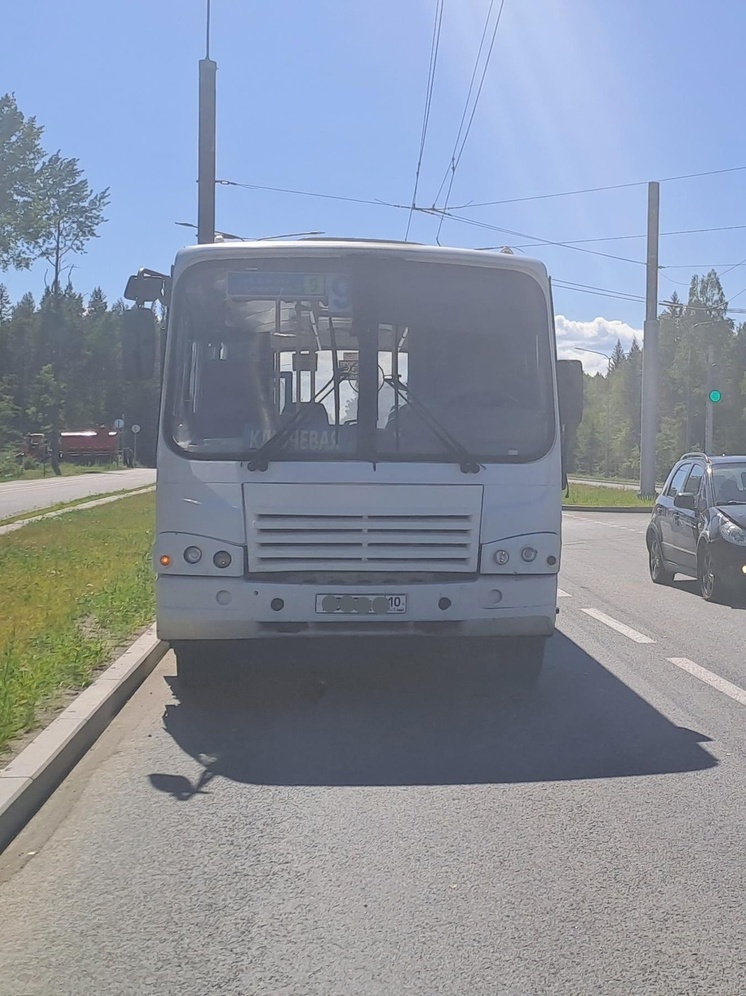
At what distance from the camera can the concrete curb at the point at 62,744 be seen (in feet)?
17.4

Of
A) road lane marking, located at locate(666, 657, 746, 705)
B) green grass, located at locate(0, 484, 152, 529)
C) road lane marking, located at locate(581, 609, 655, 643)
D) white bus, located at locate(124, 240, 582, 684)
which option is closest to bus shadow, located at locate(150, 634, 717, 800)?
white bus, located at locate(124, 240, 582, 684)

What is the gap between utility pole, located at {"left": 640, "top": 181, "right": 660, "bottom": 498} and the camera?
116ft

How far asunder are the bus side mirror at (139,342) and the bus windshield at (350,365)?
383 mm

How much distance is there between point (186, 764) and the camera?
630cm

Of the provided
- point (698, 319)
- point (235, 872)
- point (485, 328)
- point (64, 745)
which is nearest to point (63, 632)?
point (64, 745)

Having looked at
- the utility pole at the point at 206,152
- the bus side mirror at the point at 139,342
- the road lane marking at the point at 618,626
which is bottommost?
the road lane marking at the point at 618,626

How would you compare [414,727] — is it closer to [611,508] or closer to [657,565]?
[657,565]

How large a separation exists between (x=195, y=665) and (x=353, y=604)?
1253 mm

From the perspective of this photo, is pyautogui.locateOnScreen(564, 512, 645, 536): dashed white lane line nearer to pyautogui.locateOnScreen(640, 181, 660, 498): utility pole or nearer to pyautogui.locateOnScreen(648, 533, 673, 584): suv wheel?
pyautogui.locateOnScreen(640, 181, 660, 498): utility pole

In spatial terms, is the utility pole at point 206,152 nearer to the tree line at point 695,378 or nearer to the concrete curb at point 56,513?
the concrete curb at point 56,513

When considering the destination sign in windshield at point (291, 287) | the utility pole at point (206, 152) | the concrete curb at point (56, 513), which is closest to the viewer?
the destination sign in windshield at point (291, 287)

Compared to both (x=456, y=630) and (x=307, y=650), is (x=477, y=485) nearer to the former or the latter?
(x=456, y=630)

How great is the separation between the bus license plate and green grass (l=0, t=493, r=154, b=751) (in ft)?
5.59

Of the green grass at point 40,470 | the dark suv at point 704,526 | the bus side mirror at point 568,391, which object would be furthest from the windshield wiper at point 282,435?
the green grass at point 40,470
